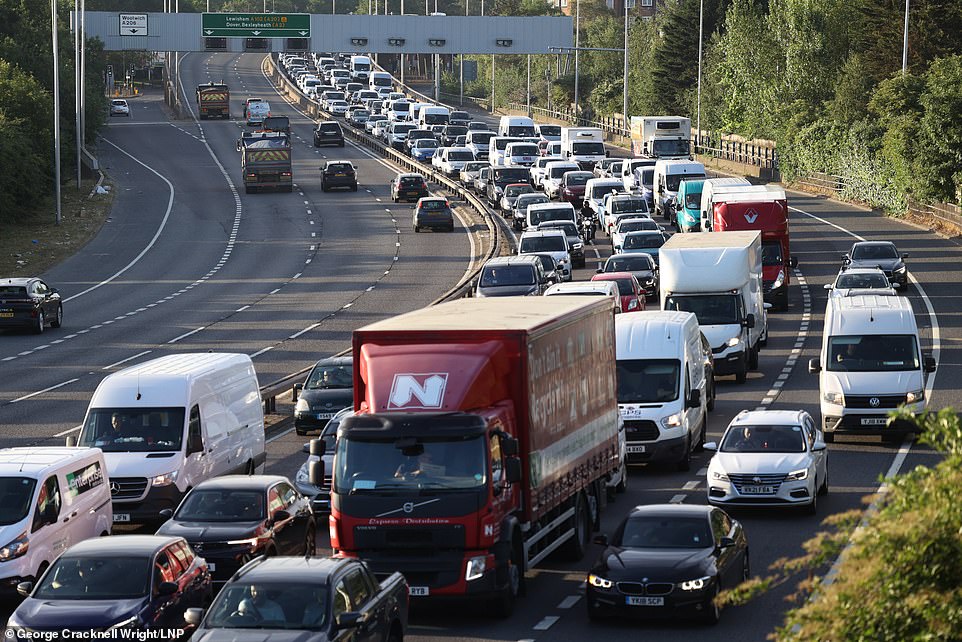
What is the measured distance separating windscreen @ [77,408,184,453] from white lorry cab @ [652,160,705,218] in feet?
148

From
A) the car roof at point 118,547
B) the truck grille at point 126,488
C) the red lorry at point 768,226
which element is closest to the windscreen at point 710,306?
the red lorry at point 768,226

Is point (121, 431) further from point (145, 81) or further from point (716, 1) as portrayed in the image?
point (145, 81)

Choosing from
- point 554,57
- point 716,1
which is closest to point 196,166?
point 716,1

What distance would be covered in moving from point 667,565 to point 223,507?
5.78m

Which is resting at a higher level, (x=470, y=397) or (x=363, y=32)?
(x=363, y=32)

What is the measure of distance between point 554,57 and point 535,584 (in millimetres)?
144295

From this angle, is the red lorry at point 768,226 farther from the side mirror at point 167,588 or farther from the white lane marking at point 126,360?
the side mirror at point 167,588

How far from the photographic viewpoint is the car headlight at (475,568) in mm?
17898

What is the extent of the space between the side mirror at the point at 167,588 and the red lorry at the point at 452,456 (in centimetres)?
212

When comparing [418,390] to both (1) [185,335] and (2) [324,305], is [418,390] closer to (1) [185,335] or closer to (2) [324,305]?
(1) [185,335]

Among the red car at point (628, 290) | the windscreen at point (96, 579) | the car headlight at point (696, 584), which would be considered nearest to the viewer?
the windscreen at point (96, 579)

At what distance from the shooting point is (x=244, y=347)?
43750 millimetres

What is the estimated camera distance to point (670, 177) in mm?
68812

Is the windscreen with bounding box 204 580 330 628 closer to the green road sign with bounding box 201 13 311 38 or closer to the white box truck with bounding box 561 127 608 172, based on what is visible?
the white box truck with bounding box 561 127 608 172
